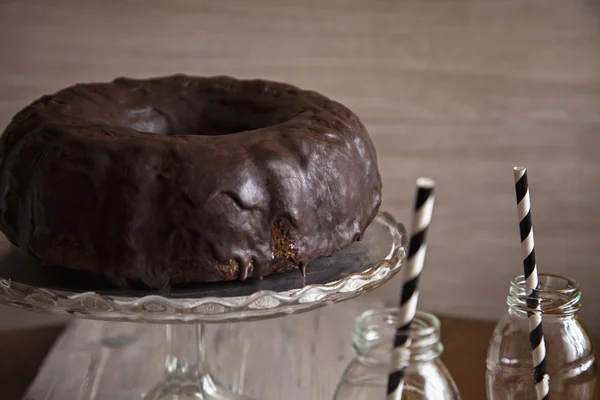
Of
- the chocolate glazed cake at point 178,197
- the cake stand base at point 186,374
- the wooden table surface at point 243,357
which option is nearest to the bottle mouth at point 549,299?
the chocolate glazed cake at point 178,197

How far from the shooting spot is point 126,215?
2.95 feet

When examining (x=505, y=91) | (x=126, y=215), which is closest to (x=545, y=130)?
(x=505, y=91)

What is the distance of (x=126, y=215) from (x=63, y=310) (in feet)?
0.40

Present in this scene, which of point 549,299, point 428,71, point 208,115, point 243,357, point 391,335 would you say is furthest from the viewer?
point 428,71

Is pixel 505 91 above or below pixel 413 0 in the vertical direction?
below

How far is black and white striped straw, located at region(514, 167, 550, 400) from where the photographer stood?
0.78 m

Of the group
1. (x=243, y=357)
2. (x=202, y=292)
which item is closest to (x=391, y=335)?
(x=202, y=292)

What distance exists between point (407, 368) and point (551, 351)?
23cm

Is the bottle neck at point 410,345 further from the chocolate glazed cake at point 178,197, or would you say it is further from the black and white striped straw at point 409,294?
the chocolate glazed cake at point 178,197

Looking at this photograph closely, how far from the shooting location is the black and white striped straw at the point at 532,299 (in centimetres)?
78

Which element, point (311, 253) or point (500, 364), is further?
point (311, 253)

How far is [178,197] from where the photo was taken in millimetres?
898

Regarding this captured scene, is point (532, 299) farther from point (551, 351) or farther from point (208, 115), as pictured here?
point (208, 115)

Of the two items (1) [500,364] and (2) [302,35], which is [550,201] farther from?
(1) [500,364]
